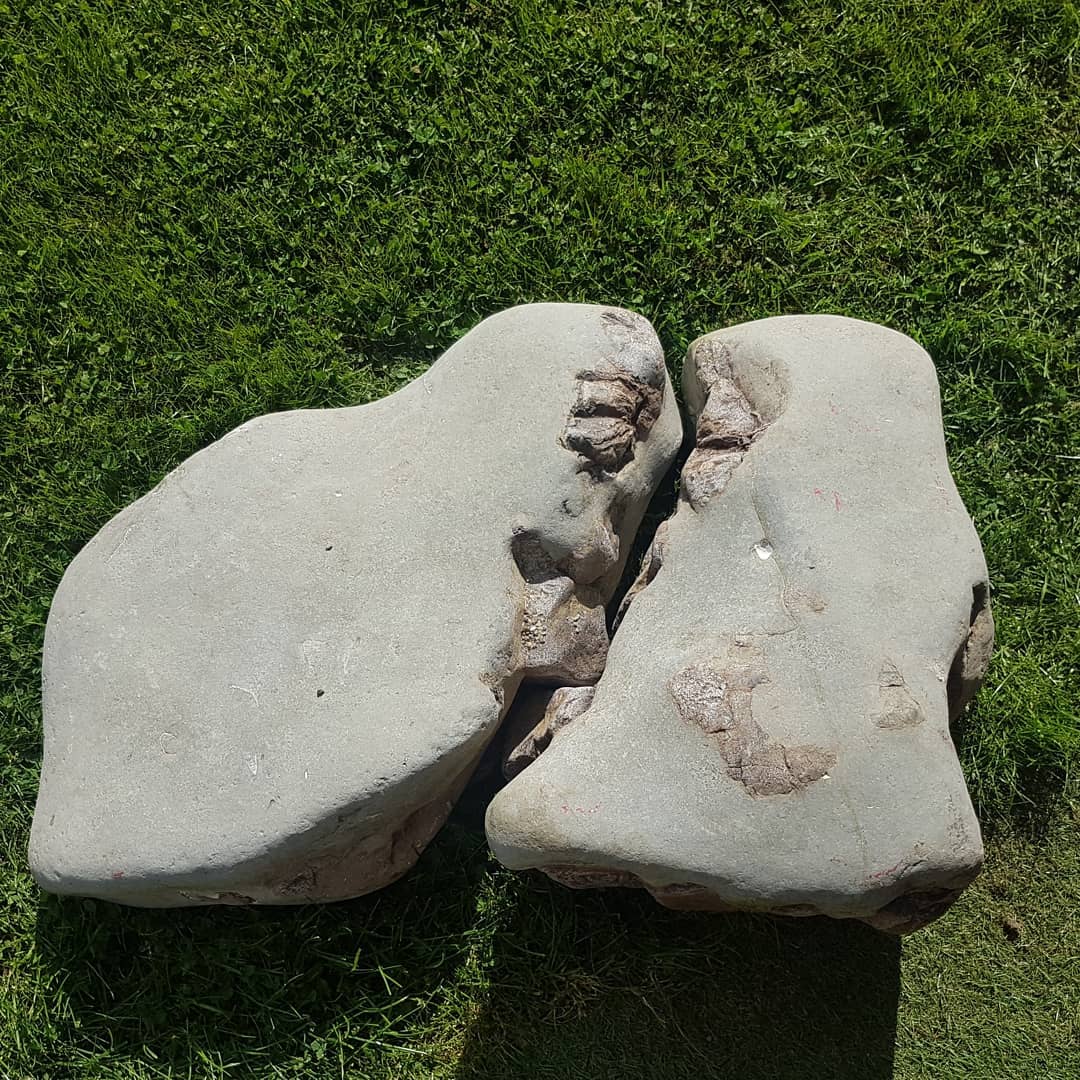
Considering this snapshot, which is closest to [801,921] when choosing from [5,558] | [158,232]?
[5,558]

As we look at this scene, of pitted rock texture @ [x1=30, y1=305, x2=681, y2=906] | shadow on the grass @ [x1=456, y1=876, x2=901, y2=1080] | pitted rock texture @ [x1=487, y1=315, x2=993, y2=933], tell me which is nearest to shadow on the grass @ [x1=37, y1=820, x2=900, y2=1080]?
shadow on the grass @ [x1=456, y1=876, x2=901, y2=1080]

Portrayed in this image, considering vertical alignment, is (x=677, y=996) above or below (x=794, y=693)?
below

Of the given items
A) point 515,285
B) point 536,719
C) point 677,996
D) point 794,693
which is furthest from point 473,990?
point 515,285

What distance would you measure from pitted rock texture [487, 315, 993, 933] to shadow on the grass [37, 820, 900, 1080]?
51 centimetres

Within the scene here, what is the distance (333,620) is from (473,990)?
131 centimetres

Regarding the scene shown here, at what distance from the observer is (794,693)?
2404 mm

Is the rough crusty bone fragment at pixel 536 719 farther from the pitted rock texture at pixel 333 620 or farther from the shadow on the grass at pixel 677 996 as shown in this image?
the shadow on the grass at pixel 677 996

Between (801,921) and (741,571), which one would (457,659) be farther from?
(801,921)

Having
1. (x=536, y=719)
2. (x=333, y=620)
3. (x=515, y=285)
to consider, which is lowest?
(x=536, y=719)

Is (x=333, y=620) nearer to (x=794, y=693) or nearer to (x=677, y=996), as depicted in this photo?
(x=794, y=693)

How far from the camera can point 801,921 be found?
313 centimetres

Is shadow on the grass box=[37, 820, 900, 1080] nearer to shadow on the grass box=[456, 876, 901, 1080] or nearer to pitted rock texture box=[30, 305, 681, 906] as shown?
shadow on the grass box=[456, 876, 901, 1080]

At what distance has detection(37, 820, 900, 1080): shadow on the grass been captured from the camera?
309cm

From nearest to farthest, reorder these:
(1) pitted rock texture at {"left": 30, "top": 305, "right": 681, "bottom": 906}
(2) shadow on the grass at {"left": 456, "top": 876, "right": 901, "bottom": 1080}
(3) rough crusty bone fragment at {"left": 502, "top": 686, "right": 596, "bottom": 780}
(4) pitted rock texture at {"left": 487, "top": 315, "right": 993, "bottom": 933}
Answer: (4) pitted rock texture at {"left": 487, "top": 315, "right": 993, "bottom": 933} < (1) pitted rock texture at {"left": 30, "top": 305, "right": 681, "bottom": 906} < (3) rough crusty bone fragment at {"left": 502, "top": 686, "right": 596, "bottom": 780} < (2) shadow on the grass at {"left": 456, "top": 876, "right": 901, "bottom": 1080}
